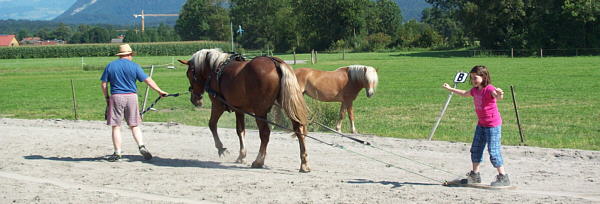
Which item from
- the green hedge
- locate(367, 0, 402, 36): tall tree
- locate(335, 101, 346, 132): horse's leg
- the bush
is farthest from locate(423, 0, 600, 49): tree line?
locate(335, 101, 346, 132): horse's leg

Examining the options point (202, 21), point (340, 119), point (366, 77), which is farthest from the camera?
point (202, 21)

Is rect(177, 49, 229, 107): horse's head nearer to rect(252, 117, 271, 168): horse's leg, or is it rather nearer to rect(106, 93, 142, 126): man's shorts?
rect(106, 93, 142, 126): man's shorts

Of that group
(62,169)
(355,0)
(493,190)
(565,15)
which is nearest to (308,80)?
(62,169)

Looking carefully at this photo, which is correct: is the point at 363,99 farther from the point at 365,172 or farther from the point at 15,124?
the point at 365,172

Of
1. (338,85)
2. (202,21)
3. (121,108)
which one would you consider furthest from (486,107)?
(202,21)

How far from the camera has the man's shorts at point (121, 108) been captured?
10219mm

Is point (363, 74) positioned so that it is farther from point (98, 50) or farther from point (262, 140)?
point (98, 50)

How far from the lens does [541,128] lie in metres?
14.6

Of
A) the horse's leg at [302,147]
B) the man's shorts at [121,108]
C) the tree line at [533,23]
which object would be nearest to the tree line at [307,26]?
the tree line at [533,23]

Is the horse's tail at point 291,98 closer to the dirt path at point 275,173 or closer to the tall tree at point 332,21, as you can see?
the dirt path at point 275,173

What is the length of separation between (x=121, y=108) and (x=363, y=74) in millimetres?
5448

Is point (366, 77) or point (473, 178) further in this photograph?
point (366, 77)

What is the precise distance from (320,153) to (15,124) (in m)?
8.72

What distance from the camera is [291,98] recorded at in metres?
9.30
